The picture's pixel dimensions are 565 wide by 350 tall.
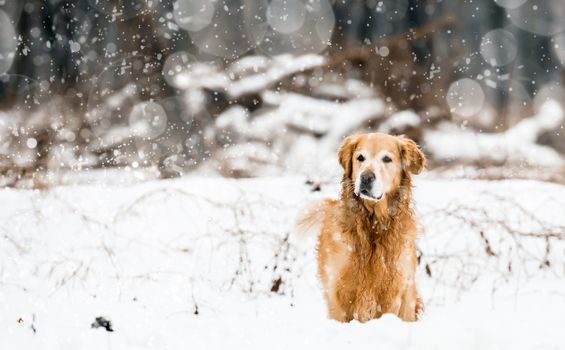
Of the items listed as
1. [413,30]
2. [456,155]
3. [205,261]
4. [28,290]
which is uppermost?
[413,30]

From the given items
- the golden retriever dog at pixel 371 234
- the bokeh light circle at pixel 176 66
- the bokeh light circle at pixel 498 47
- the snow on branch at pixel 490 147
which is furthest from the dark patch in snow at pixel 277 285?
the bokeh light circle at pixel 498 47

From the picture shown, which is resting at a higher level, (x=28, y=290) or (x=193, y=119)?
(x=193, y=119)

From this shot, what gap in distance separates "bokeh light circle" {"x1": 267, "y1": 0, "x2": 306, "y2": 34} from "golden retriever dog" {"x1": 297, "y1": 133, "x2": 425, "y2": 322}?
7.23 m

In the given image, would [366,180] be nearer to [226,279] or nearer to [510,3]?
[226,279]

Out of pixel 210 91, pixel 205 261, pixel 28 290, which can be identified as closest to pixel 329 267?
pixel 205 261

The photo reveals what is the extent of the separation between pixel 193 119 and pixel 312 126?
232 centimetres

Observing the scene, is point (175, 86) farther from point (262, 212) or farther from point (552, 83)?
point (552, 83)

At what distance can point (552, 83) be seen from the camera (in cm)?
965

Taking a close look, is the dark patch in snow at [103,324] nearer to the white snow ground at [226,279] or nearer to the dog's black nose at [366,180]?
the white snow ground at [226,279]

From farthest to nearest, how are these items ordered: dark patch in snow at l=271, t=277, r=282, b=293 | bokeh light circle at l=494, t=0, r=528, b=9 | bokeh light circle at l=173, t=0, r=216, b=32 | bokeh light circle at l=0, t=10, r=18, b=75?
bokeh light circle at l=494, t=0, r=528, b=9, bokeh light circle at l=173, t=0, r=216, b=32, bokeh light circle at l=0, t=10, r=18, b=75, dark patch in snow at l=271, t=277, r=282, b=293

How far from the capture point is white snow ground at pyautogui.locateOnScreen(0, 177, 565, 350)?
237cm

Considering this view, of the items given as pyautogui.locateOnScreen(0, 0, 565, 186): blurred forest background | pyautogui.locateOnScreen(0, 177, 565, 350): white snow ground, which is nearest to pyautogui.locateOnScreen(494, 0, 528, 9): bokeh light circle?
pyautogui.locateOnScreen(0, 0, 565, 186): blurred forest background

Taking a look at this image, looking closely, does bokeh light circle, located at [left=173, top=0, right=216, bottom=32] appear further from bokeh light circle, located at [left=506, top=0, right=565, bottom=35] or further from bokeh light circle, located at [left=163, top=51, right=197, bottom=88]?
bokeh light circle, located at [left=506, top=0, right=565, bottom=35]

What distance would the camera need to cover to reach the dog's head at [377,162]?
123 inches
